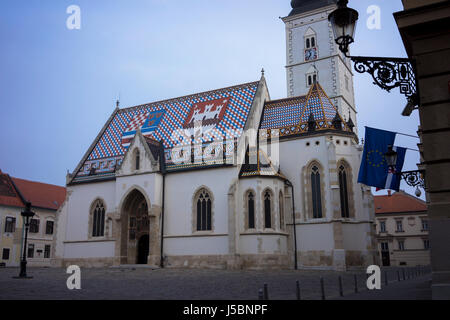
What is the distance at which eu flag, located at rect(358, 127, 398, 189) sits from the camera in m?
12.9

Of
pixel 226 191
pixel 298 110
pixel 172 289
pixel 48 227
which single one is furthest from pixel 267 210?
pixel 48 227

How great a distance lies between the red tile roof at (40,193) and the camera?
53406 millimetres

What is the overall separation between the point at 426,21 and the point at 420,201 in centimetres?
5740

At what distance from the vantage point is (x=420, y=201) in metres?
60.7

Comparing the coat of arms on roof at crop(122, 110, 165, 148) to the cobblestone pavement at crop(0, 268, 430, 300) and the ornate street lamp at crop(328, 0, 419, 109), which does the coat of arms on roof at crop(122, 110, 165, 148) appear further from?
the ornate street lamp at crop(328, 0, 419, 109)

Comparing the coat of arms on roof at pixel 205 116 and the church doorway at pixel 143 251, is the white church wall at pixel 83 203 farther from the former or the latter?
the coat of arms on roof at pixel 205 116

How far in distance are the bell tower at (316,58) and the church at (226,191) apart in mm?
12243

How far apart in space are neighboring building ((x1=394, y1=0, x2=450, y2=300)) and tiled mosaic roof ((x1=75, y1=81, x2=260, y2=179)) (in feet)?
81.5

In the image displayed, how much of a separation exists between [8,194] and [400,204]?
5224cm

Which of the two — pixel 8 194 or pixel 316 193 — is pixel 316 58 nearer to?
pixel 316 193

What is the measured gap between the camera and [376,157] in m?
13.4

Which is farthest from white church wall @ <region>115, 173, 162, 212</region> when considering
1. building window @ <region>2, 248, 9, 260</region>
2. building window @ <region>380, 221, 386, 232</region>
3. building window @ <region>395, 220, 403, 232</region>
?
building window @ <region>395, 220, 403, 232</region>

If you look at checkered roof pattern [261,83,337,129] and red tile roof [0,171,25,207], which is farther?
red tile roof [0,171,25,207]

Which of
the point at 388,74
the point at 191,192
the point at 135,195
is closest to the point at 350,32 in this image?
the point at 388,74
